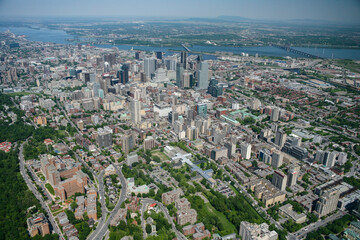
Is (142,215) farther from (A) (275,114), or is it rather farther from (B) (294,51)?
(B) (294,51)

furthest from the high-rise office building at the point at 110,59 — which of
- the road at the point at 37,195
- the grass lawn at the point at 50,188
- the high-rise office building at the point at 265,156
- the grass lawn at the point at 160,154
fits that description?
the high-rise office building at the point at 265,156

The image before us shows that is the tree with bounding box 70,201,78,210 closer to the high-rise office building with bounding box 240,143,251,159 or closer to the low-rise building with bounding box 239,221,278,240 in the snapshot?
the low-rise building with bounding box 239,221,278,240

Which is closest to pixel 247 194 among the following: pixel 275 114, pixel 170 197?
pixel 170 197

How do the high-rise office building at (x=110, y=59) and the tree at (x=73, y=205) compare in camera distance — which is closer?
the tree at (x=73, y=205)

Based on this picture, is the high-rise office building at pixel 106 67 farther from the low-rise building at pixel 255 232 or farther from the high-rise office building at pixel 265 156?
the low-rise building at pixel 255 232

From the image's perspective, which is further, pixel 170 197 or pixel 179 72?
pixel 179 72

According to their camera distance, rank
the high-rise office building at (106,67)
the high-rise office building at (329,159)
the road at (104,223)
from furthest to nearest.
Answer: the high-rise office building at (106,67) → the high-rise office building at (329,159) → the road at (104,223)

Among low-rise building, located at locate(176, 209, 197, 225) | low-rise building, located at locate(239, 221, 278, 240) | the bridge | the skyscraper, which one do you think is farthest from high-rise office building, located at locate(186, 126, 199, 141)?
the bridge
